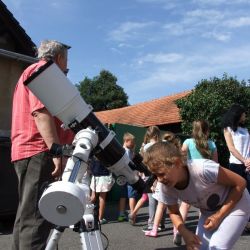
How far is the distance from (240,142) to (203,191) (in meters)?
3.45

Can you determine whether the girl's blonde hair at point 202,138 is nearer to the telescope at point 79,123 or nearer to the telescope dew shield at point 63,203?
the telescope at point 79,123

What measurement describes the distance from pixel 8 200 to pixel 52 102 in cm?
414

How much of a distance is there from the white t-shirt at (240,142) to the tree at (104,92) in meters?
47.1

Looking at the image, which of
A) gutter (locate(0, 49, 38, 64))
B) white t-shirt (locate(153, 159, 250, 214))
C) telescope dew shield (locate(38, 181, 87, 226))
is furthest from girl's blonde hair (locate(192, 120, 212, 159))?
telescope dew shield (locate(38, 181, 87, 226))

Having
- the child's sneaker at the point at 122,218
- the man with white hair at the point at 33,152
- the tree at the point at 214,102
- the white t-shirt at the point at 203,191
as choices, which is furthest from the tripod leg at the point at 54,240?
the tree at the point at 214,102

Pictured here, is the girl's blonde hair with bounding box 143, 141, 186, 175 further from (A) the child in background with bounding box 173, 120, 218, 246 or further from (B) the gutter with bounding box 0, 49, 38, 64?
(B) the gutter with bounding box 0, 49, 38, 64

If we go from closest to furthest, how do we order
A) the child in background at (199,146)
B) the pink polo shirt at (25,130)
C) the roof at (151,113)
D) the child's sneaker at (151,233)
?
the pink polo shirt at (25,130), the child in background at (199,146), the child's sneaker at (151,233), the roof at (151,113)

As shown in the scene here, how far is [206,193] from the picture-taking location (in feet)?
10.2

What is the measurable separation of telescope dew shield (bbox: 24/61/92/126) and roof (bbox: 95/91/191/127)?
20.8 meters

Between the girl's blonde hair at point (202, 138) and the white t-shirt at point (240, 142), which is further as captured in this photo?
the white t-shirt at point (240, 142)

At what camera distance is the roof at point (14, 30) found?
11359 millimetres

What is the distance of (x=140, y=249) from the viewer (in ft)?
18.0

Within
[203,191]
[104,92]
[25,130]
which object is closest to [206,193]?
[203,191]

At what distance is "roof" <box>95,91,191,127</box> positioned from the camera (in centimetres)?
2489
